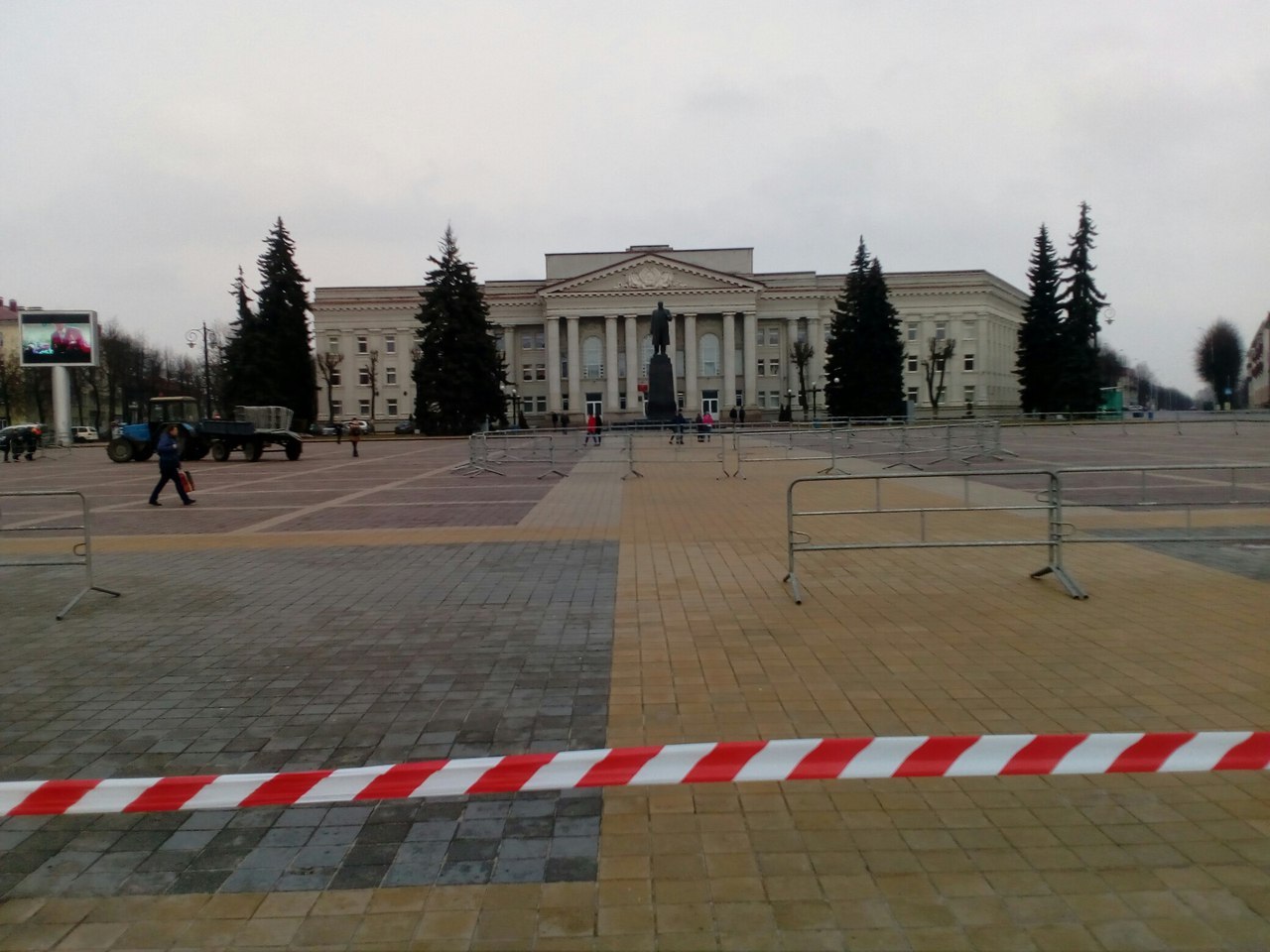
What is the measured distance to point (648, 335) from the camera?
98125 mm

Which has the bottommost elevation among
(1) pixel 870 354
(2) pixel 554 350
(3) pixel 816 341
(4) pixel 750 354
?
(1) pixel 870 354

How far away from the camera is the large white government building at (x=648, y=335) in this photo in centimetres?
9700

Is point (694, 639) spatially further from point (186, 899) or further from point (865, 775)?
point (186, 899)

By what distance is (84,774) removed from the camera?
4.86 metres

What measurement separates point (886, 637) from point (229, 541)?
10.3 m

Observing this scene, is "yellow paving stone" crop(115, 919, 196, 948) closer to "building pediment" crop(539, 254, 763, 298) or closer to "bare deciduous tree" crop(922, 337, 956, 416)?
"bare deciduous tree" crop(922, 337, 956, 416)

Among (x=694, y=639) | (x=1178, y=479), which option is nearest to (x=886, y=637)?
(x=694, y=639)

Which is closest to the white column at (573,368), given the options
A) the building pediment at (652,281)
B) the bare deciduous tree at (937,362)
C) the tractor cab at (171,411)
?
the building pediment at (652,281)

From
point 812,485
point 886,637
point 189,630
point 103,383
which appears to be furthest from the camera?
point 103,383

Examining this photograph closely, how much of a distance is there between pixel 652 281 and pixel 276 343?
40114 mm

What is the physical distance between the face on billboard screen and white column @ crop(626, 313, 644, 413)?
2027 inches

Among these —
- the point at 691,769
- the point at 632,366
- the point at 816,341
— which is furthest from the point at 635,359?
the point at 691,769

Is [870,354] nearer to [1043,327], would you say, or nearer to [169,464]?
[1043,327]

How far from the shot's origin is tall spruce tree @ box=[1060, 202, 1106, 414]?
69.7 meters
